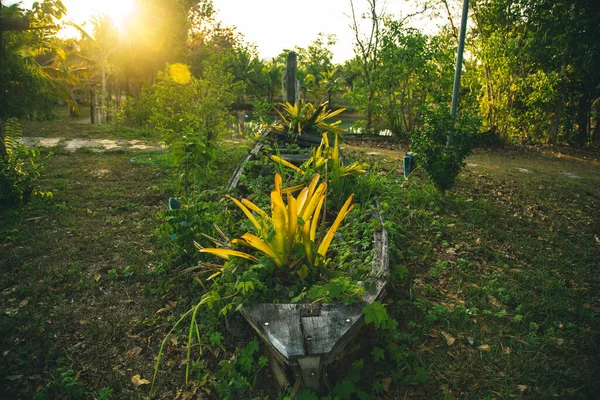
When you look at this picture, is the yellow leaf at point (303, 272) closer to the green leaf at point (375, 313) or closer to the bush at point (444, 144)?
the green leaf at point (375, 313)

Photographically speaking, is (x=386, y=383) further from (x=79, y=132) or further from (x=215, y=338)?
(x=79, y=132)

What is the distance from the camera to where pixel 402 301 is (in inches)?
102

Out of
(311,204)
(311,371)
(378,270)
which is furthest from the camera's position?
(311,204)

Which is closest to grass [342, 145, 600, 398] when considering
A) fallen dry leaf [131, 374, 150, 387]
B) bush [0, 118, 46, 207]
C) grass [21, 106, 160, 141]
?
fallen dry leaf [131, 374, 150, 387]

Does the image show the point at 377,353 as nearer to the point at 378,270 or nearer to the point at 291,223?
the point at 378,270

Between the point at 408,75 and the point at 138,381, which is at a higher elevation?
the point at 408,75

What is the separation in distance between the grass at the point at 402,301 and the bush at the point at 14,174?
0.21 meters

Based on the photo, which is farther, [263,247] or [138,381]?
[263,247]

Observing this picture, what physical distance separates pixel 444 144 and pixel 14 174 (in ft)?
16.5

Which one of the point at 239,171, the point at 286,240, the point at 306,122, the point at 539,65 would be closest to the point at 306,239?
the point at 286,240

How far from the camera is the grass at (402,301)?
1.95 m

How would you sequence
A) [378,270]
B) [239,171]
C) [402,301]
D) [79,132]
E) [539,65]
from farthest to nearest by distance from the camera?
[79,132]
[539,65]
[239,171]
[402,301]
[378,270]

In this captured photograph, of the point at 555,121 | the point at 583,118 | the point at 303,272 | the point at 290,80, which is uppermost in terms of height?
the point at 290,80

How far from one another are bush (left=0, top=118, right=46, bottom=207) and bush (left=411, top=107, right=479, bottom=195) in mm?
4455
